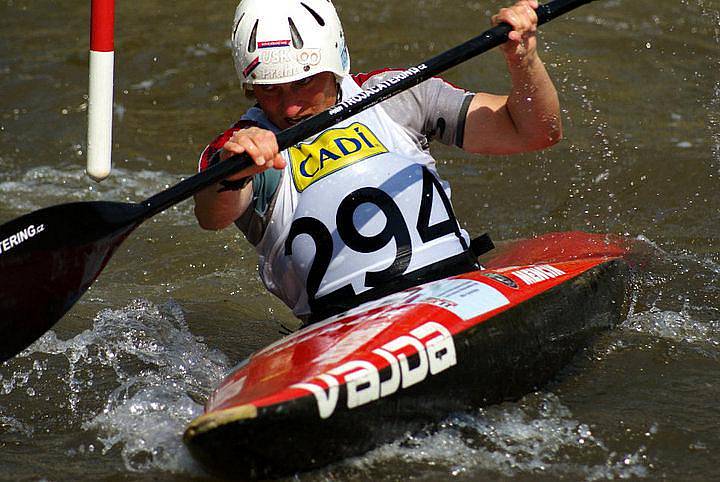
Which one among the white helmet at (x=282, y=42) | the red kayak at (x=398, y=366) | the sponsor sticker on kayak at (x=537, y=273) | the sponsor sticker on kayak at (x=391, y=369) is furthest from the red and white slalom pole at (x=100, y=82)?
the sponsor sticker on kayak at (x=537, y=273)

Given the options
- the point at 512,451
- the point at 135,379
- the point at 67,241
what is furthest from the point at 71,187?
the point at 512,451

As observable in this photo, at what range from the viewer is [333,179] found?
11.7 ft

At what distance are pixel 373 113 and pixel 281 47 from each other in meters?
0.45

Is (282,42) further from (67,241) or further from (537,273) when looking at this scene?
(537,273)

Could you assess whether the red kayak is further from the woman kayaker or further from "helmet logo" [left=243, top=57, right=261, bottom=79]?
"helmet logo" [left=243, top=57, right=261, bottom=79]

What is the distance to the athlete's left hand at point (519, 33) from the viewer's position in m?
3.59

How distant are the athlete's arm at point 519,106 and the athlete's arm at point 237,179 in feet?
2.70

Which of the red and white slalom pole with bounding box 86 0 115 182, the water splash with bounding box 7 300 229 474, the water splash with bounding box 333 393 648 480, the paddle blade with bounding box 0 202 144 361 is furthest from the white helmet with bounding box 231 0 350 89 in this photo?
the water splash with bounding box 333 393 648 480

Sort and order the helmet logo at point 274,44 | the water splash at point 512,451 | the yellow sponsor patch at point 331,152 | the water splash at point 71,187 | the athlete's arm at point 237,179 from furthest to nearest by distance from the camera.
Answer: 1. the water splash at point 71,187
2. the yellow sponsor patch at point 331,152
3. the helmet logo at point 274,44
4. the athlete's arm at point 237,179
5. the water splash at point 512,451

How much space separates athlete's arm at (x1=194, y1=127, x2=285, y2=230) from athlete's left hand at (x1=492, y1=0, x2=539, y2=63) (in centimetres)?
89

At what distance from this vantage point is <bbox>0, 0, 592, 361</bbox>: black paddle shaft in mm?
3283

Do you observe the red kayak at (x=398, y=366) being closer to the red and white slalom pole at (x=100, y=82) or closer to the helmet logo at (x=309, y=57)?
the helmet logo at (x=309, y=57)

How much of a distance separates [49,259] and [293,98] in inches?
37.1

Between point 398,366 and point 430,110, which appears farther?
point 430,110
